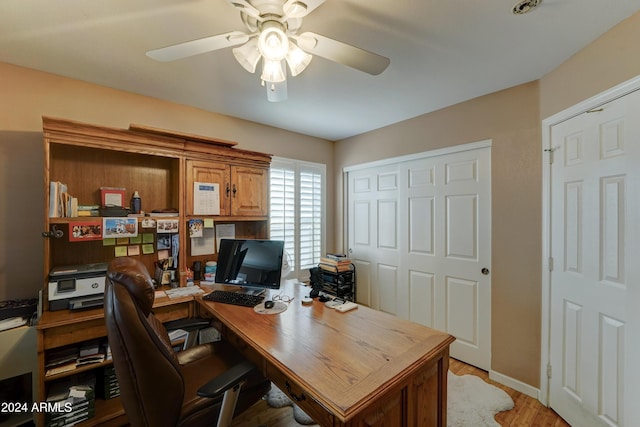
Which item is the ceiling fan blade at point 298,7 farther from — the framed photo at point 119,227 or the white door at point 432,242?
the white door at point 432,242

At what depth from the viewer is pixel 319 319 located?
1577 millimetres

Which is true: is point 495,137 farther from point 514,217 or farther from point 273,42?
point 273,42

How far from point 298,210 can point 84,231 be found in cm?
210

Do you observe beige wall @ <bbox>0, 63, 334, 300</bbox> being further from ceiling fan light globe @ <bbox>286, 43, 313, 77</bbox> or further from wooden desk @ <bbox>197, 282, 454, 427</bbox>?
ceiling fan light globe @ <bbox>286, 43, 313, 77</bbox>

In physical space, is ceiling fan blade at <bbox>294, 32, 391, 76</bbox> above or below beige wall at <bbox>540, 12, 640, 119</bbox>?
below

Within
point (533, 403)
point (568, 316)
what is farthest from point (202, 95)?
point (533, 403)

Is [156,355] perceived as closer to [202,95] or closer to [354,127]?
[202,95]

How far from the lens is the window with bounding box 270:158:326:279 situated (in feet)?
10.7

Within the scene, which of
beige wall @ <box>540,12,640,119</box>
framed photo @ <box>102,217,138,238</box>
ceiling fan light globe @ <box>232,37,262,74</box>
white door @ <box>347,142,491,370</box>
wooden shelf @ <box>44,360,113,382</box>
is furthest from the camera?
white door @ <box>347,142,491,370</box>

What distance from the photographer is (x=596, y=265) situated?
66.5 inches

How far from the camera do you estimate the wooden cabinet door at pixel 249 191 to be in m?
2.63

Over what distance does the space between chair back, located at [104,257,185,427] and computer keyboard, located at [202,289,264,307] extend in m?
0.75

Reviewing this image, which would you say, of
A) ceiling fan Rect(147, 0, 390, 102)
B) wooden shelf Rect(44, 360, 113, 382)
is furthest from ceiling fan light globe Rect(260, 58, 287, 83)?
wooden shelf Rect(44, 360, 113, 382)

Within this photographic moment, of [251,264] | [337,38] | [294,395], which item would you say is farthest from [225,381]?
[337,38]
